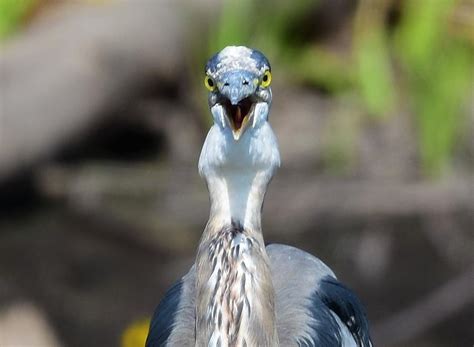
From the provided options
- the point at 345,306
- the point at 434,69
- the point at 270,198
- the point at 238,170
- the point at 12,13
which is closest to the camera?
the point at 238,170

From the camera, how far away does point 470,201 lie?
5.96 m

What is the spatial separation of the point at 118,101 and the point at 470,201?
1660 millimetres

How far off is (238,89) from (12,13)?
431cm

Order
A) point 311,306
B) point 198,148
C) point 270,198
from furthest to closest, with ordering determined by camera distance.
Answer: point 198,148, point 270,198, point 311,306

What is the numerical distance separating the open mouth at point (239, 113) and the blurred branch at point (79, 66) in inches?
123

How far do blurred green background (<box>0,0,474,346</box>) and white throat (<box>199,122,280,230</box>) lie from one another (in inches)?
100

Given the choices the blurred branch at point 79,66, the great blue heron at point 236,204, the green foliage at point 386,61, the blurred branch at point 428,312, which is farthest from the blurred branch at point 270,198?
the great blue heron at point 236,204

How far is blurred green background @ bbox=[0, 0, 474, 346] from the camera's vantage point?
5656 mm

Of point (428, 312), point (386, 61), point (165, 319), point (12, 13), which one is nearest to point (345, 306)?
point (165, 319)

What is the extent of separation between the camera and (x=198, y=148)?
656cm

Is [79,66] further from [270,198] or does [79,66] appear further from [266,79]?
[266,79]

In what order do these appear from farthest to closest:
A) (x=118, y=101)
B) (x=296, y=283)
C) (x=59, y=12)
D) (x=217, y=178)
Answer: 1. (x=59, y=12)
2. (x=118, y=101)
3. (x=296, y=283)
4. (x=217, y=178)

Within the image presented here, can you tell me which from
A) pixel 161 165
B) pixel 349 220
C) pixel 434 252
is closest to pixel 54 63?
pixel 161 165

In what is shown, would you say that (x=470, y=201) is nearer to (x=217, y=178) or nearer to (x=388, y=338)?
(x=388, y=338)
